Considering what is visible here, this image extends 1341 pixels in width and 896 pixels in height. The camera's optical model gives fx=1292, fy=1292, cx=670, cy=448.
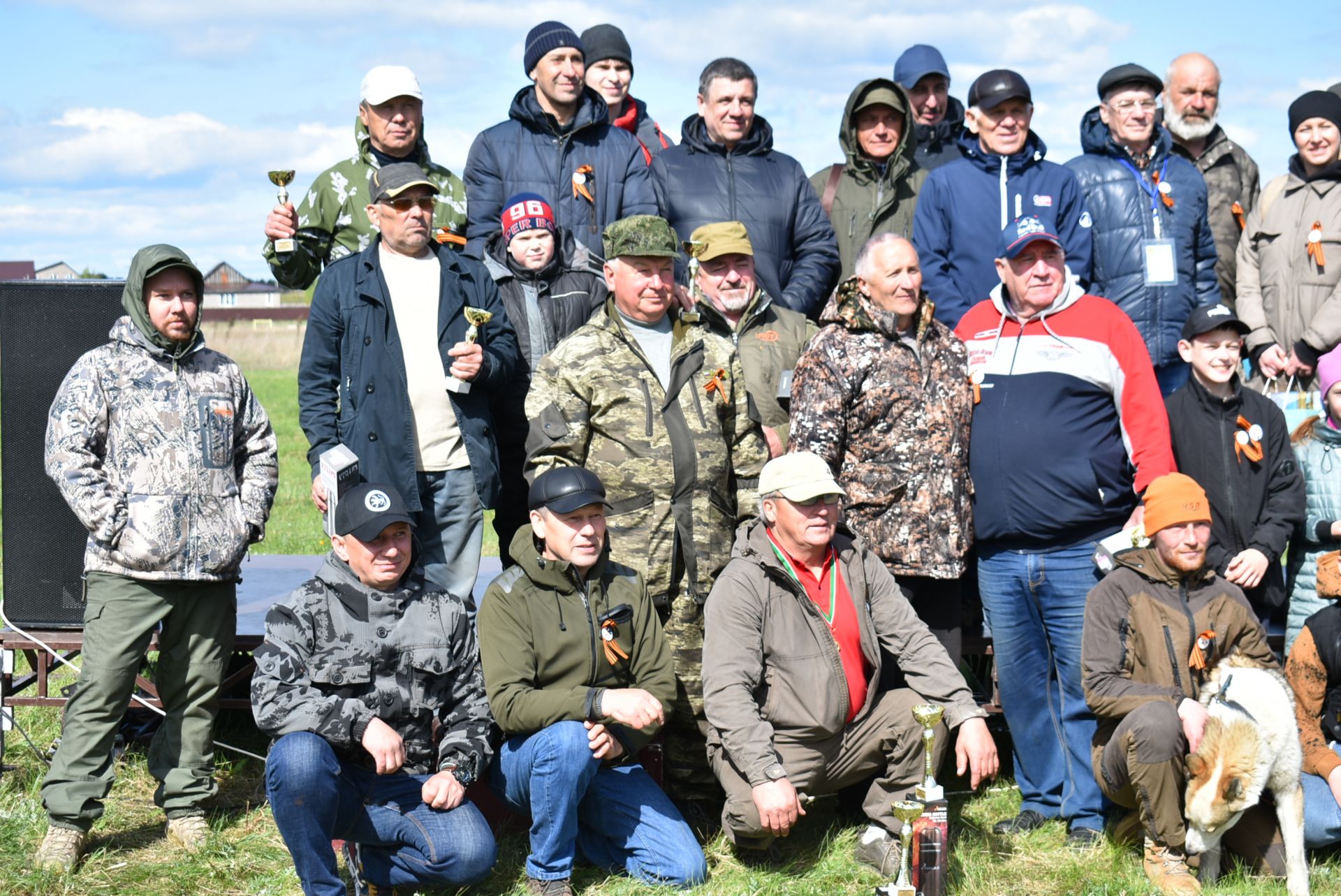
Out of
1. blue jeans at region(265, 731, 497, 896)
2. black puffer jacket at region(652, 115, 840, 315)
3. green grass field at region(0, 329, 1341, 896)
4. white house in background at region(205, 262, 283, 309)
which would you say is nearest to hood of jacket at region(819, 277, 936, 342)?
black puffer jacket at region(652, 115, 840, 315)

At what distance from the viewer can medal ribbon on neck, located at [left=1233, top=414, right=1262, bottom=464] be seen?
5.25m

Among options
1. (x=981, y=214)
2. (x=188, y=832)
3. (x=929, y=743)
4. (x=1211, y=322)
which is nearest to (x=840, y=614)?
(x=929, y=743)

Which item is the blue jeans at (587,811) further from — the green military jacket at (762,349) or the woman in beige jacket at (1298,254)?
the woman in beige jacket at (1298,254)

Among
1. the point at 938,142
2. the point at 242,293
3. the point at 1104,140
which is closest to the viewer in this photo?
the point at 1104,140

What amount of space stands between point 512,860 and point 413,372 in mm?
1976

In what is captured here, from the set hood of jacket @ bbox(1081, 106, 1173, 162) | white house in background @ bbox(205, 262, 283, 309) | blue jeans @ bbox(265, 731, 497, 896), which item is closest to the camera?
blue jeans @ bbox(265, 731, 497, 896)

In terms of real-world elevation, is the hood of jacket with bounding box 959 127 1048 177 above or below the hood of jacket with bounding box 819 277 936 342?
above

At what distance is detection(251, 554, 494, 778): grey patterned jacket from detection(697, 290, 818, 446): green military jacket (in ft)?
5.45

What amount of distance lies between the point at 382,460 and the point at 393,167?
3.91 ft

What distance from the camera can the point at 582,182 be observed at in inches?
235

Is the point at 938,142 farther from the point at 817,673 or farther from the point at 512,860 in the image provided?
the point at 512,860

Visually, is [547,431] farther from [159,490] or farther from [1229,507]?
[1229,507]

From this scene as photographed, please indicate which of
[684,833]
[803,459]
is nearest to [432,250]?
[803,459]

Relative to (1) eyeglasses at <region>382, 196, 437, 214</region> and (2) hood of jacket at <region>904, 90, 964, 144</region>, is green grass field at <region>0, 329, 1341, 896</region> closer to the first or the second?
(1) eyeglasses at <region>382, 196, 437, 214</region>
